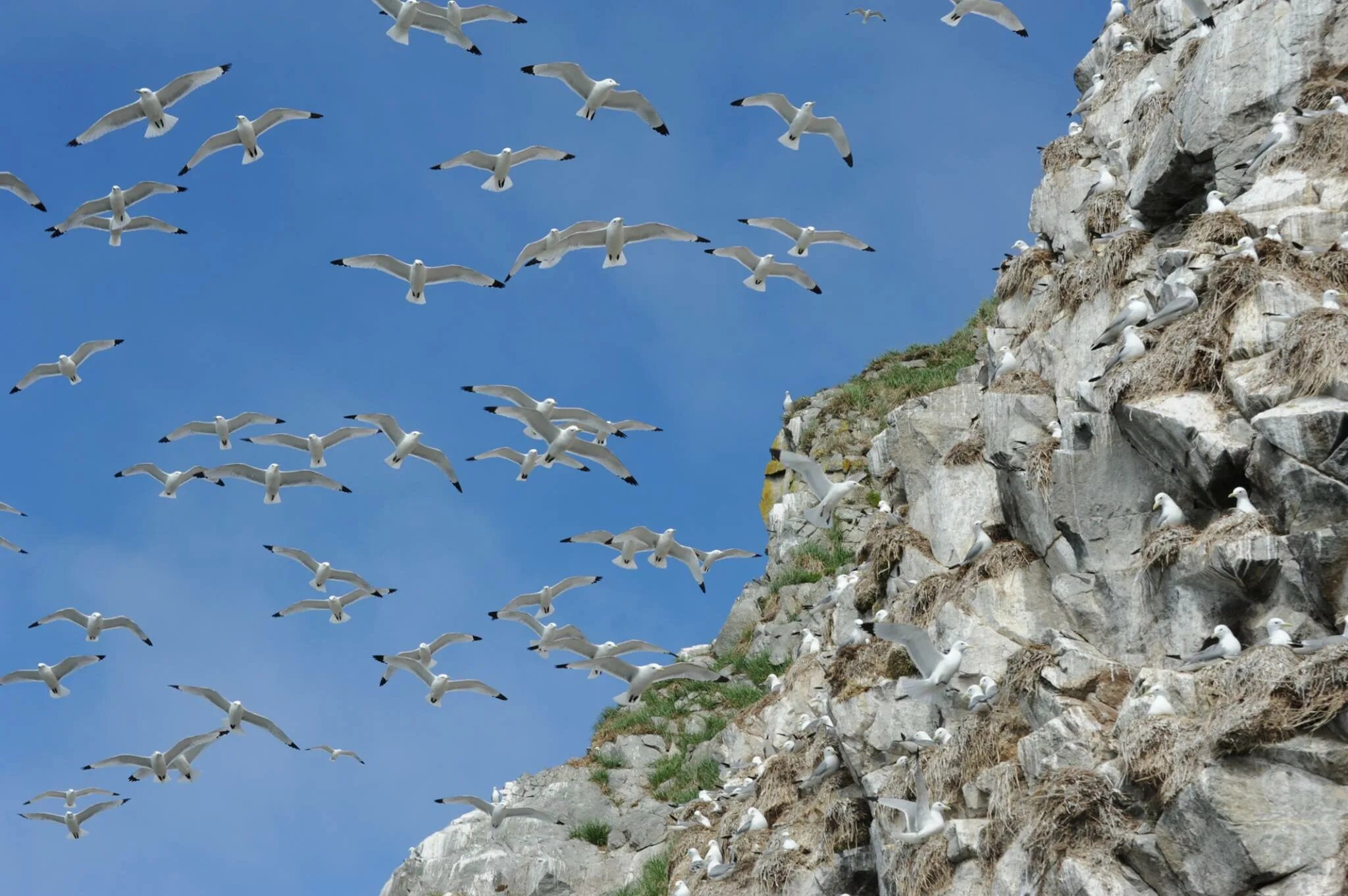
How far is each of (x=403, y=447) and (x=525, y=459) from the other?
2.11 meters

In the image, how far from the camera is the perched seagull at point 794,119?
19.2m

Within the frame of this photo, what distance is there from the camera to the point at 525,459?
20969 mm

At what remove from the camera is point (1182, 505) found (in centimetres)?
1359

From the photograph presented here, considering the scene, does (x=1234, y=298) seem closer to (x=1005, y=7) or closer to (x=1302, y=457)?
(x=1302, y=457)

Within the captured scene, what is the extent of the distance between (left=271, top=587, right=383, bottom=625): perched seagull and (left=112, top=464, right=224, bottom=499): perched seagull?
2.51 metres

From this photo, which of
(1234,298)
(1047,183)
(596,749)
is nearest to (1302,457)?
(1234,298)

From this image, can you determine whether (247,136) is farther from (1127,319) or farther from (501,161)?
(1127,319)

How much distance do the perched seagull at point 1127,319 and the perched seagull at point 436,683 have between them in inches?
477

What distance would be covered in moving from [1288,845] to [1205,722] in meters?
1.14

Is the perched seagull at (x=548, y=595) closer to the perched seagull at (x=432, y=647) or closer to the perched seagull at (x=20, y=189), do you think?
the perched seagull at (x=432, y=647)

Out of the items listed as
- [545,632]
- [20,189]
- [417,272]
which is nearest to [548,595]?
[545,632]

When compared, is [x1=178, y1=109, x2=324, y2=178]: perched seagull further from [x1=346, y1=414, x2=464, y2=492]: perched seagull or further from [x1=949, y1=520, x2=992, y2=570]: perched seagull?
[x1=949, y1=520, x2=992, y2=570]: perched seagull

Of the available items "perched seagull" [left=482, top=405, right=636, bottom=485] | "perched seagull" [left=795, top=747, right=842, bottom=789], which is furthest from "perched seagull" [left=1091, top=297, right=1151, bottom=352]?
"perched seagull" [left=482, top=405, right=636, bottom=485]

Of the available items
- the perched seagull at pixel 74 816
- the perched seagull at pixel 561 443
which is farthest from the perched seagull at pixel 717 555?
the perched seagull at pixel 74 816
